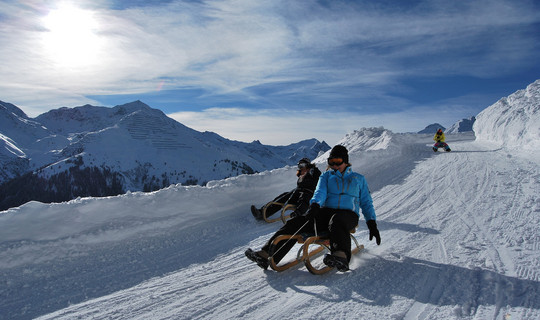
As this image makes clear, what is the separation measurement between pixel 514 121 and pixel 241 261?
2165cm

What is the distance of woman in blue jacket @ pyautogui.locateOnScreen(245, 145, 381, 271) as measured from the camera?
13.4ft

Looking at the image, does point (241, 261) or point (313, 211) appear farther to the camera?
point (241, 261)

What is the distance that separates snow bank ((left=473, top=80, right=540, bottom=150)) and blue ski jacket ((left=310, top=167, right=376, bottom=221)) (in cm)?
1454

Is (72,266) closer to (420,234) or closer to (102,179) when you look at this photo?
(420,234)

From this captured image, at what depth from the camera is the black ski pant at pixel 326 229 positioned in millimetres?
4078

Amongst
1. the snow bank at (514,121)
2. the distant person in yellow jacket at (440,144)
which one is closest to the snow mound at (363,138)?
the distant person in yellow jacket at (440,144)

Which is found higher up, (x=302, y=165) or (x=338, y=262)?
(x=302, y=165)

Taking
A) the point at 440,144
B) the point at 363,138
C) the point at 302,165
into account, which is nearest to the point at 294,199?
the point at 302,165

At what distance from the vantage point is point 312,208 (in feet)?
14.3

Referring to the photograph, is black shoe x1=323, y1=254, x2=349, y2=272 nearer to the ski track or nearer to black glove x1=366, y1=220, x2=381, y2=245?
the ski track

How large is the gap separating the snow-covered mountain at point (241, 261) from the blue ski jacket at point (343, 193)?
0.78m

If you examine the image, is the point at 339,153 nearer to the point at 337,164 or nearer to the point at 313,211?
the point at 337,164

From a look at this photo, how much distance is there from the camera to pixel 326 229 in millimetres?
4473

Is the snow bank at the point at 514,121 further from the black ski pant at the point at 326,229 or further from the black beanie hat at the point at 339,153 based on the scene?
the black ski pant at the point at 326,229
